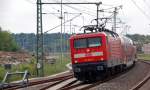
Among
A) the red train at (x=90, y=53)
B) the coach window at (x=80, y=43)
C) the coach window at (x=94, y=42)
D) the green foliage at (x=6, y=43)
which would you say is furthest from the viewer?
the green foliage at (x=6, y=43)

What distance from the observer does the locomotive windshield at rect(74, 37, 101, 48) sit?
1177 inches

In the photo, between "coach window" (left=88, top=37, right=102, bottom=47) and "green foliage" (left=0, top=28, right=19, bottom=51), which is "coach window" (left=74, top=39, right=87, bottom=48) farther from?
"green foliage" (left=0, top=28, right=19, bottom=51)

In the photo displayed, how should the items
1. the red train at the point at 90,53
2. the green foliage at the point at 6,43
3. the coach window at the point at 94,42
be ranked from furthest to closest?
the green foliage at the point at 6,43
the coach window at the point at 94,42
the red train at the point at 90,53

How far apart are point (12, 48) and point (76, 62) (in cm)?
7938

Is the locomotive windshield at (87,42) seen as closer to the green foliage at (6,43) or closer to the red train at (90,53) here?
the red train at (90,53)

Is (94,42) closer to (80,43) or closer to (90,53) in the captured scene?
(90,53)

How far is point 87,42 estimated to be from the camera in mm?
30062

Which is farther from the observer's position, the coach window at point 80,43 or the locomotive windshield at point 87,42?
the coach window at point 80,43

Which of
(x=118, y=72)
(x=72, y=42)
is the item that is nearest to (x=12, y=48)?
(x=118, y=72)

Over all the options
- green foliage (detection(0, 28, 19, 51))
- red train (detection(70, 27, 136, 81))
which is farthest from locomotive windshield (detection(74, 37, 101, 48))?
green foliage (detection(0, 28, 19, 51))

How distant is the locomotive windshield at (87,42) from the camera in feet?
98.1

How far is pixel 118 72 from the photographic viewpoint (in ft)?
127

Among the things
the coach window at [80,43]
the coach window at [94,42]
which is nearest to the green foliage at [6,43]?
the coach window at [80,43]

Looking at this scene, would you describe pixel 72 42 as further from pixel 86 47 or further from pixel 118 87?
pixel 118 87
